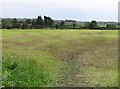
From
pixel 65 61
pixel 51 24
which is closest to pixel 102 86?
pixel 65 61

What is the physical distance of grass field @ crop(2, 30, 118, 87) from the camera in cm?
1610

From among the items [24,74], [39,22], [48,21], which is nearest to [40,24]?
[39,22]

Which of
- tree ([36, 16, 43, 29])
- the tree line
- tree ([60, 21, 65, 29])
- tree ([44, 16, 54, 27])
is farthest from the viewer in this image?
tree ([44, 16, 54, 27])

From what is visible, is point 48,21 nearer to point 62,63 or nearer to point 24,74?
point 62,63

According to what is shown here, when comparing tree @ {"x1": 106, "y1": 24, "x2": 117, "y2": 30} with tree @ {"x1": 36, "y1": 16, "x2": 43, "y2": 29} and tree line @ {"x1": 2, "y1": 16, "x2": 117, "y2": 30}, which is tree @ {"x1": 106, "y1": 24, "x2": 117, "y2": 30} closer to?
tree line @ {"x1": 2, "y1": 16, "x2": 117, "y2": 30}

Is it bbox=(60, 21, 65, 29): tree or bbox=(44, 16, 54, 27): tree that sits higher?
bbox=(44, 16, 54, 27): tree

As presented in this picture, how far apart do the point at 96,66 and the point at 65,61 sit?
2345 mm

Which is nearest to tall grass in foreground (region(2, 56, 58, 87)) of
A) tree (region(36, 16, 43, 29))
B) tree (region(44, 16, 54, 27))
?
tree (region(36, 16, 43, 29))

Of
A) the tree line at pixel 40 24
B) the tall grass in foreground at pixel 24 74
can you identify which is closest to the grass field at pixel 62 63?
the tall grass in foreground at pixel 24 74

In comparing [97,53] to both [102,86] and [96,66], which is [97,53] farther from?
[102,86]

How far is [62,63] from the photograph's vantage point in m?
21.6

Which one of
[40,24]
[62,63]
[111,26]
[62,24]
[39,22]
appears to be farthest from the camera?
[62,24]

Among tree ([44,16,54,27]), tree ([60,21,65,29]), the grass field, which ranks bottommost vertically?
the grass field

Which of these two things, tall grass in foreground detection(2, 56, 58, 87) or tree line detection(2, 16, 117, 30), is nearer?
tall grass in foreground detection(2, 56, 58, 87)
